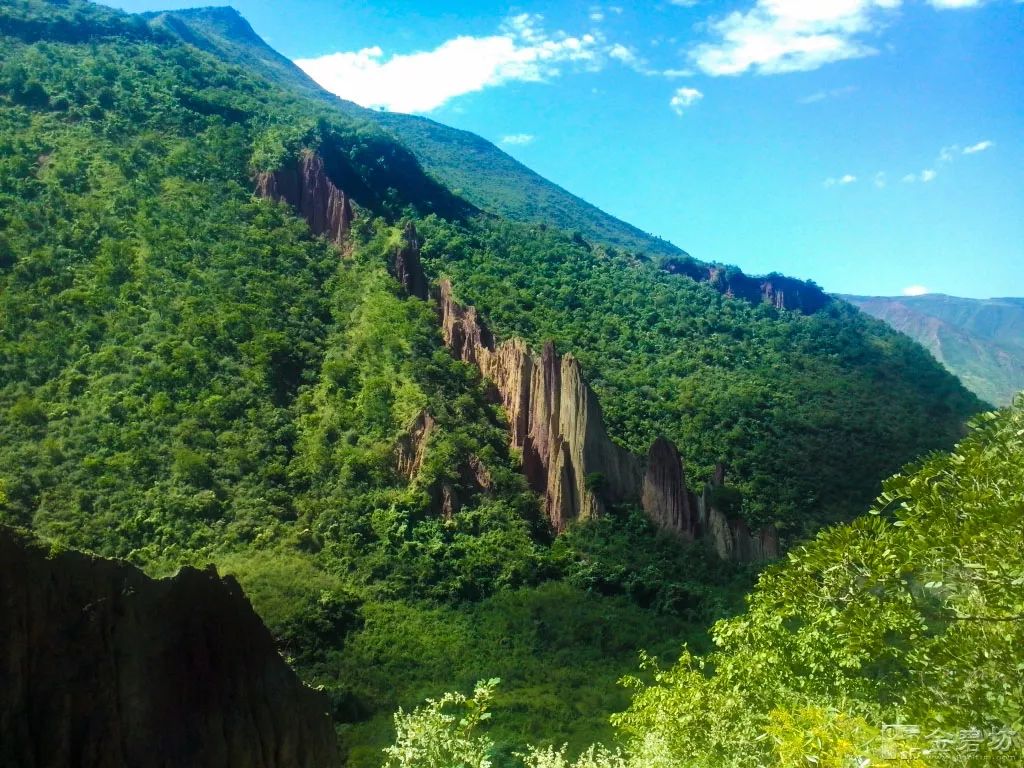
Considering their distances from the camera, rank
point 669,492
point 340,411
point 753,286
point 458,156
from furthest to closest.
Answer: point 458,156 → point 753,286 → point 340,411 → point 669,492

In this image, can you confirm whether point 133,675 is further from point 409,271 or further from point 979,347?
point 979,347

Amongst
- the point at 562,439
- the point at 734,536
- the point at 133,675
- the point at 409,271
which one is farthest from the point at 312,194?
the point at 133,675

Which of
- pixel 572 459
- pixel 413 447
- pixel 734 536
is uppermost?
pixel 572 459

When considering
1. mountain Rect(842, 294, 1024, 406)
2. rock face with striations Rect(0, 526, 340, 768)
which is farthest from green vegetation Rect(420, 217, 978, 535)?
mountain Rect(842, 294, 1024, 406)

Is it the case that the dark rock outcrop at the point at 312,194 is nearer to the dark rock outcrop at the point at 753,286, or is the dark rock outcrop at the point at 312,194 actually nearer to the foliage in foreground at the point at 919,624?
the dark rock outcrop at the point at 753,286

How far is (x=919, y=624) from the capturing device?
8.25 metres

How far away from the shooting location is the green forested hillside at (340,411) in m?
30.1

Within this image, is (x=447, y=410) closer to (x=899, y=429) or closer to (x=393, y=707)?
(x=393, y=707)

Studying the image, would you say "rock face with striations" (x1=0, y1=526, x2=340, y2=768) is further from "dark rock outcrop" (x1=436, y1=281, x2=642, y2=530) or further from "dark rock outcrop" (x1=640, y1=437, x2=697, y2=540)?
"dark rock outcrop" (x1=640, y1=437, x2=697, y2=540)

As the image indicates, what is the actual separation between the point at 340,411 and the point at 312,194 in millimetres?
22873

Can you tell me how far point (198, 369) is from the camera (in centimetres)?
3988

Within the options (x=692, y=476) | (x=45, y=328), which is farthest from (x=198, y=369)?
(x=692, y=476)

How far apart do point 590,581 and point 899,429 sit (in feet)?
99.9

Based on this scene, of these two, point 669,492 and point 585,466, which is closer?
point 669,492
